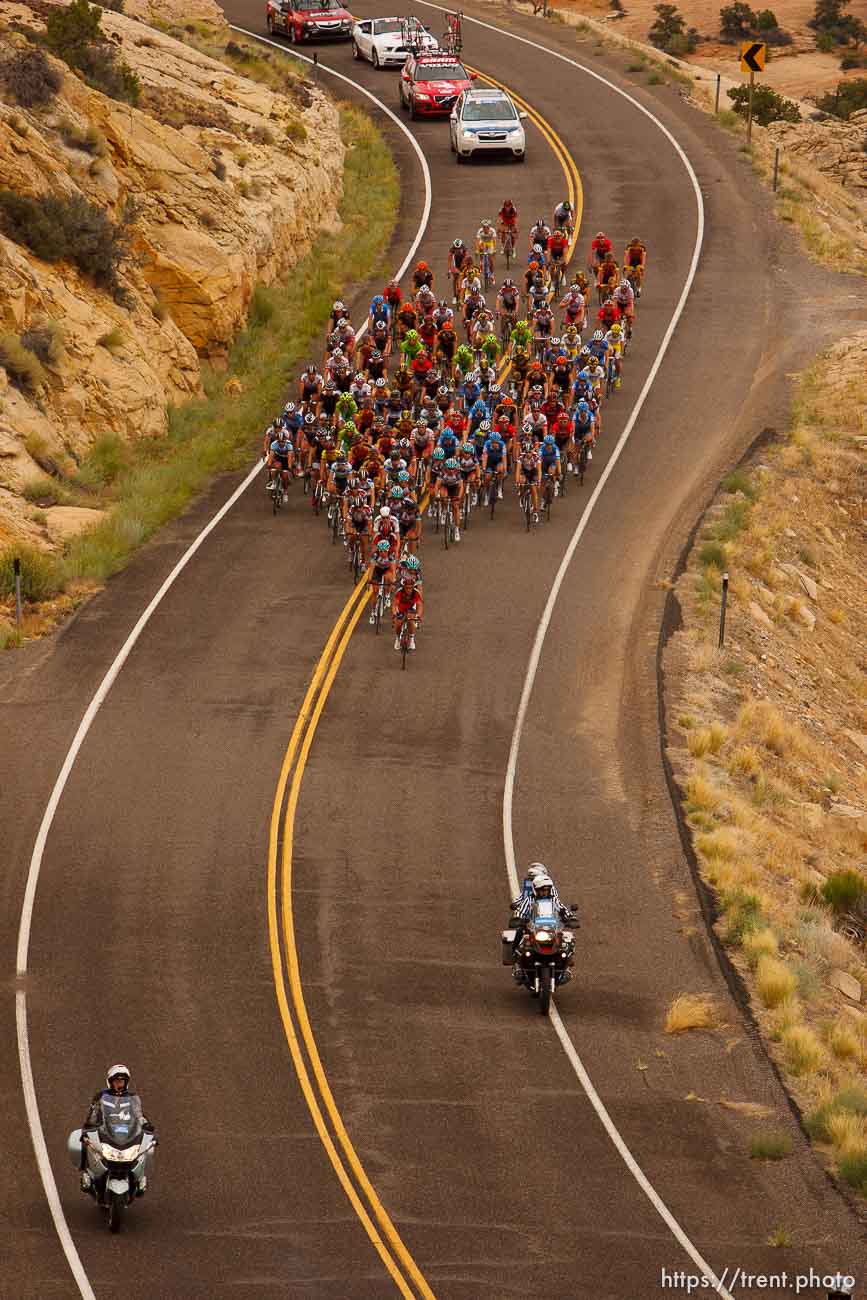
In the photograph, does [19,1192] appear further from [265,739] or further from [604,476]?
[604,476]

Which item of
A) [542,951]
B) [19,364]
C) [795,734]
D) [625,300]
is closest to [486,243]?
[625,300]

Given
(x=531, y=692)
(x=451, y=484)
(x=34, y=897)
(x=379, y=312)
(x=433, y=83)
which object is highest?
(x=433, y=83)

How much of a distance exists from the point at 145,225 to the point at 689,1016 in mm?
28288

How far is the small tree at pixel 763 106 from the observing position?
69500 mm

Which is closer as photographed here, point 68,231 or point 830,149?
point 68,231

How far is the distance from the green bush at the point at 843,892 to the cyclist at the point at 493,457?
12.2 m

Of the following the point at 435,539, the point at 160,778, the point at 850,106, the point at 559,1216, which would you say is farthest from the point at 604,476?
the point at 850,106

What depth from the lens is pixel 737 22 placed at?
95000mm

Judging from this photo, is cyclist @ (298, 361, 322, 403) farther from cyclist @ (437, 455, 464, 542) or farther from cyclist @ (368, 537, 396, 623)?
cyclist @ (368, 537, 396, 623)

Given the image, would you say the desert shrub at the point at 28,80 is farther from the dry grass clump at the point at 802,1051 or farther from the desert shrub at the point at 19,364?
the dry grass clump at the point at 802,1051

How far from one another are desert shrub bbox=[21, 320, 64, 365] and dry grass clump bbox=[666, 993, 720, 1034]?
21.7m

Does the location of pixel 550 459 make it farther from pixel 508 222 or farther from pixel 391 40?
pixel 391 40

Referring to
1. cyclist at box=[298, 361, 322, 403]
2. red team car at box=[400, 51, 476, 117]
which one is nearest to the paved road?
cyclist at box=[298, 361, 322, 403]

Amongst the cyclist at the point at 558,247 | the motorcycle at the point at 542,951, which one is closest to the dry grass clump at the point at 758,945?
the motorcycle at the point at 542,951
